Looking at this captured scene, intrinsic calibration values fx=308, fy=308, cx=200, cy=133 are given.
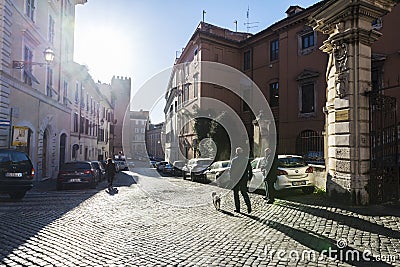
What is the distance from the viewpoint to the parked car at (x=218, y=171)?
49.8ft

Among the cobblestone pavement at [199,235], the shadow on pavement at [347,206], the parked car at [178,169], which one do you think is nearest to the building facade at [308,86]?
the shadow on pavement at [347,206]

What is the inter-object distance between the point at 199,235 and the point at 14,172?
7.31 m

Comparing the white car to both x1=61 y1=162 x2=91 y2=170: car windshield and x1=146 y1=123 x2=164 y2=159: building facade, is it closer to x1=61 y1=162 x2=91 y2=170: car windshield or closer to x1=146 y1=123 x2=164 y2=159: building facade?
x1=61 y1=162 x2=91 y2=170: car windshield

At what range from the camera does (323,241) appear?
5.43m

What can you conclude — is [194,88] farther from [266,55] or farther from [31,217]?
[31,217]

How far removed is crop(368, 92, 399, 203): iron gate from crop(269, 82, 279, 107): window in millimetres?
16449

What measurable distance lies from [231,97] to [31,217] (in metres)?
23.4

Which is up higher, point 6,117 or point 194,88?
point 194,88

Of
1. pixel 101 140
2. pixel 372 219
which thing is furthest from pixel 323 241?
pixel 101 140

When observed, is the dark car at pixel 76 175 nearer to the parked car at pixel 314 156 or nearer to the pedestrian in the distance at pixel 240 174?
the pedestrian in the distance at pixel 240 174

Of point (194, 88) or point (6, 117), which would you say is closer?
point (6, 117)

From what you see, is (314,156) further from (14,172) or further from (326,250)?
(14,172)

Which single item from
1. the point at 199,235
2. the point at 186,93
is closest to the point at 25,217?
the point at 199,235

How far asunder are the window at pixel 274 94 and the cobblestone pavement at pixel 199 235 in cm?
1671
